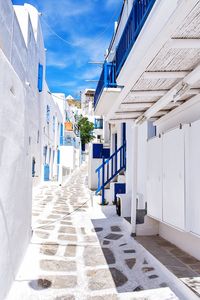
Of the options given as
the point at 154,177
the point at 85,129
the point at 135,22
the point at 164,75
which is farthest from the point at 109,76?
the point at 85,129

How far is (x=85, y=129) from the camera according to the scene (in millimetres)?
51250

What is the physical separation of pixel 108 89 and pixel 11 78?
20.3 ft

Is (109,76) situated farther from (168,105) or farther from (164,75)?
(164,75)

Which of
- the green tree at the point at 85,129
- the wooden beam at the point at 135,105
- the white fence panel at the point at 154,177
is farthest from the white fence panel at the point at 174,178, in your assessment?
the green tree at the point at 85,129

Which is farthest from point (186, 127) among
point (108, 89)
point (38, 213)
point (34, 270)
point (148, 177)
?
point (38, 213)

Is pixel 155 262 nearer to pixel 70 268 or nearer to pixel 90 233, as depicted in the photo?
pixel 70 268

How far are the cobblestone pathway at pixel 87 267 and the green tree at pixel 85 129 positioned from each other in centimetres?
4331

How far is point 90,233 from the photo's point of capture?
6.90 m

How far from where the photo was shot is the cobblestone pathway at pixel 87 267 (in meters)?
3.72

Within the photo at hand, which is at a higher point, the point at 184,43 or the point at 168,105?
the point at 184,43

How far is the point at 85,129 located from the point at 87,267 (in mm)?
47043

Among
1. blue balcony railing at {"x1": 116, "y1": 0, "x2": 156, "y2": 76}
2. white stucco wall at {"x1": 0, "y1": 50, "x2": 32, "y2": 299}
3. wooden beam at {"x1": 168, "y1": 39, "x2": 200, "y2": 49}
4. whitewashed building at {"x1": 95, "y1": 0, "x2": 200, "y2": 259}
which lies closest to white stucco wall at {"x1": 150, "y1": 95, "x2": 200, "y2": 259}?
whitewashed building at {"x1": 95, "y1": 0, "x2": 200, "y2": 259}

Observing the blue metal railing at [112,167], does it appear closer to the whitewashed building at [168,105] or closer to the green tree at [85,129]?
the whitewashed building at [168,105]

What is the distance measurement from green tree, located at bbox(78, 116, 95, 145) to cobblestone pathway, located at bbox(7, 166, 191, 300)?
142ft
